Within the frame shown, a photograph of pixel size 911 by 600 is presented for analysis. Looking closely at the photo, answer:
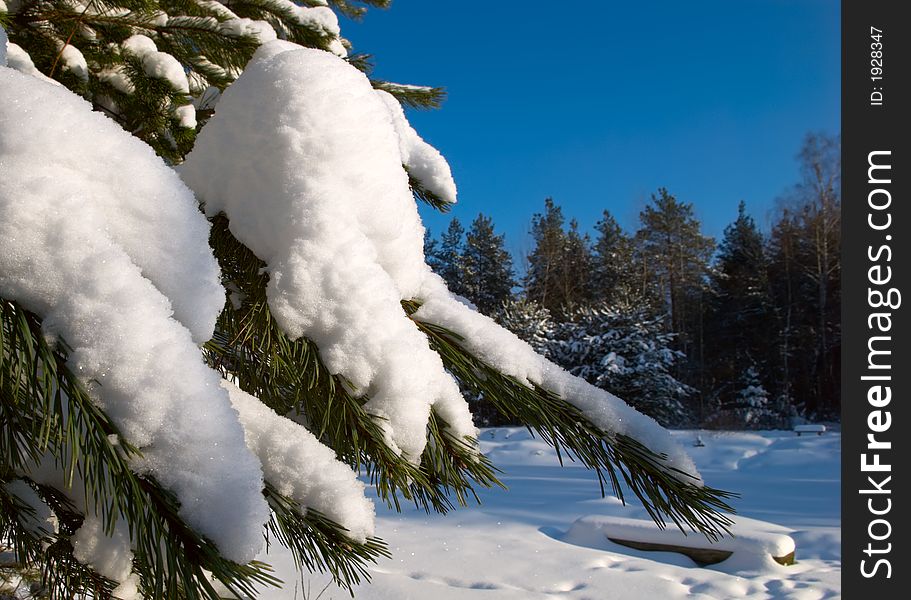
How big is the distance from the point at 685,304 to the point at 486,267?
9876 mm

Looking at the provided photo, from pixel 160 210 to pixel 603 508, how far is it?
738 cm

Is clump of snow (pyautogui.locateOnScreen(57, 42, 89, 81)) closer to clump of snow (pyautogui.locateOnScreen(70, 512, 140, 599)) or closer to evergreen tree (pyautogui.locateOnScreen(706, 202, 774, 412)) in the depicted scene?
clump of snow (pyautogui.locateOnScreen(70, 512, 140, 599))

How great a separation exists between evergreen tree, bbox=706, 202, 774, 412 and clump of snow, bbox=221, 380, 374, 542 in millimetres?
25848

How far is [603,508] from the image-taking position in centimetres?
710

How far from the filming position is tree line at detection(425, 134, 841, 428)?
19.0m

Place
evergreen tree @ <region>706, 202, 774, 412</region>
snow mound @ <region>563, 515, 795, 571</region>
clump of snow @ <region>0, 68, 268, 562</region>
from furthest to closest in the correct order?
evergreen tree @ <region>706, 202, 774, 412</region> < snow mound @ <region>563, 515, 795, 571</region> < clump of snow @ <region>0, 68, 268, 562</region>

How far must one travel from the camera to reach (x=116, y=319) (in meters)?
0.45

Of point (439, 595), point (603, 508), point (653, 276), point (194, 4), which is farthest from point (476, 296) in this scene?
point (194, 4)

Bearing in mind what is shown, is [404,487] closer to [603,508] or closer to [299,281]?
[299,281]

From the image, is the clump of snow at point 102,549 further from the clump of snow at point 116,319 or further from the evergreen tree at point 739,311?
the evergreen tree at point 739,311

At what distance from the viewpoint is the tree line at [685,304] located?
62.5 feet

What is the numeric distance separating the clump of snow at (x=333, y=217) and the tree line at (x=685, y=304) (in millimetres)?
14930

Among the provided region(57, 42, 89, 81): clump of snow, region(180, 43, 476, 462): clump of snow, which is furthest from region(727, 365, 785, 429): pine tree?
region(180, 43, 476, 462): clump of snow
